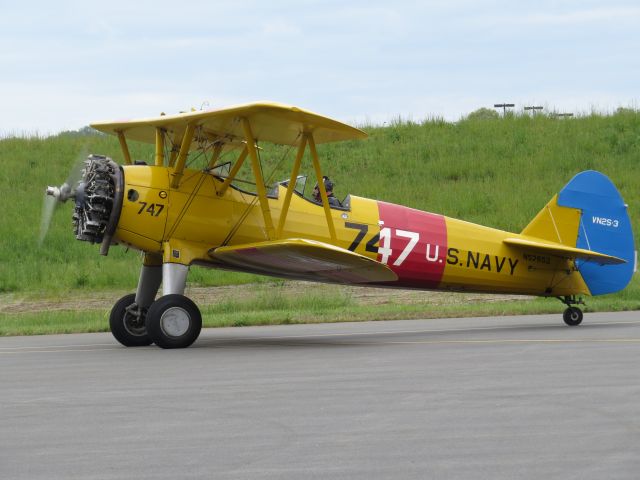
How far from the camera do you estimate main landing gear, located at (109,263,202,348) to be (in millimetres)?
13062

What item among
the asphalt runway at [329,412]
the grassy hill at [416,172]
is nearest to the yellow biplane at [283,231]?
the asphalt runway at [329,412]

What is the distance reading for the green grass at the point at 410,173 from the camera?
27.2m

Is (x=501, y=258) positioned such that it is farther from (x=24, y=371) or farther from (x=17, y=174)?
(x=17, y=174)

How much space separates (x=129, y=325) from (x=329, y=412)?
7611mm

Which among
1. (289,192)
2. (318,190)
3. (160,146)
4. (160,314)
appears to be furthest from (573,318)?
(160,146)

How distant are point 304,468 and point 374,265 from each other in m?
8.14

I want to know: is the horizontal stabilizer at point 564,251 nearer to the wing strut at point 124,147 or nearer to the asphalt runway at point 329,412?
the asphalt runway at point 329,412

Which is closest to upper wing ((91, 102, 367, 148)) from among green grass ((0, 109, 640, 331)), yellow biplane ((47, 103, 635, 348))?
yellow biplane ((47, 103, 635, 348))

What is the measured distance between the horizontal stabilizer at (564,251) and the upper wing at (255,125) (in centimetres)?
358

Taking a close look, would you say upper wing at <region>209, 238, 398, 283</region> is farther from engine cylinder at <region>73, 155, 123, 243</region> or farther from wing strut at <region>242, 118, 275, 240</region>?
engine cylinder at <region>73, 155, 123, 243</region>

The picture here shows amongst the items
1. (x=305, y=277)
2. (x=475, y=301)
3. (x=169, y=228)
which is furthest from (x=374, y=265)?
(x=475, y=301)

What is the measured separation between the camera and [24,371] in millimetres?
10711

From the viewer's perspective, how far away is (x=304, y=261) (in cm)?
1401

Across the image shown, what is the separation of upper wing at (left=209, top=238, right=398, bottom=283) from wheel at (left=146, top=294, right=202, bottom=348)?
1.22 meters
